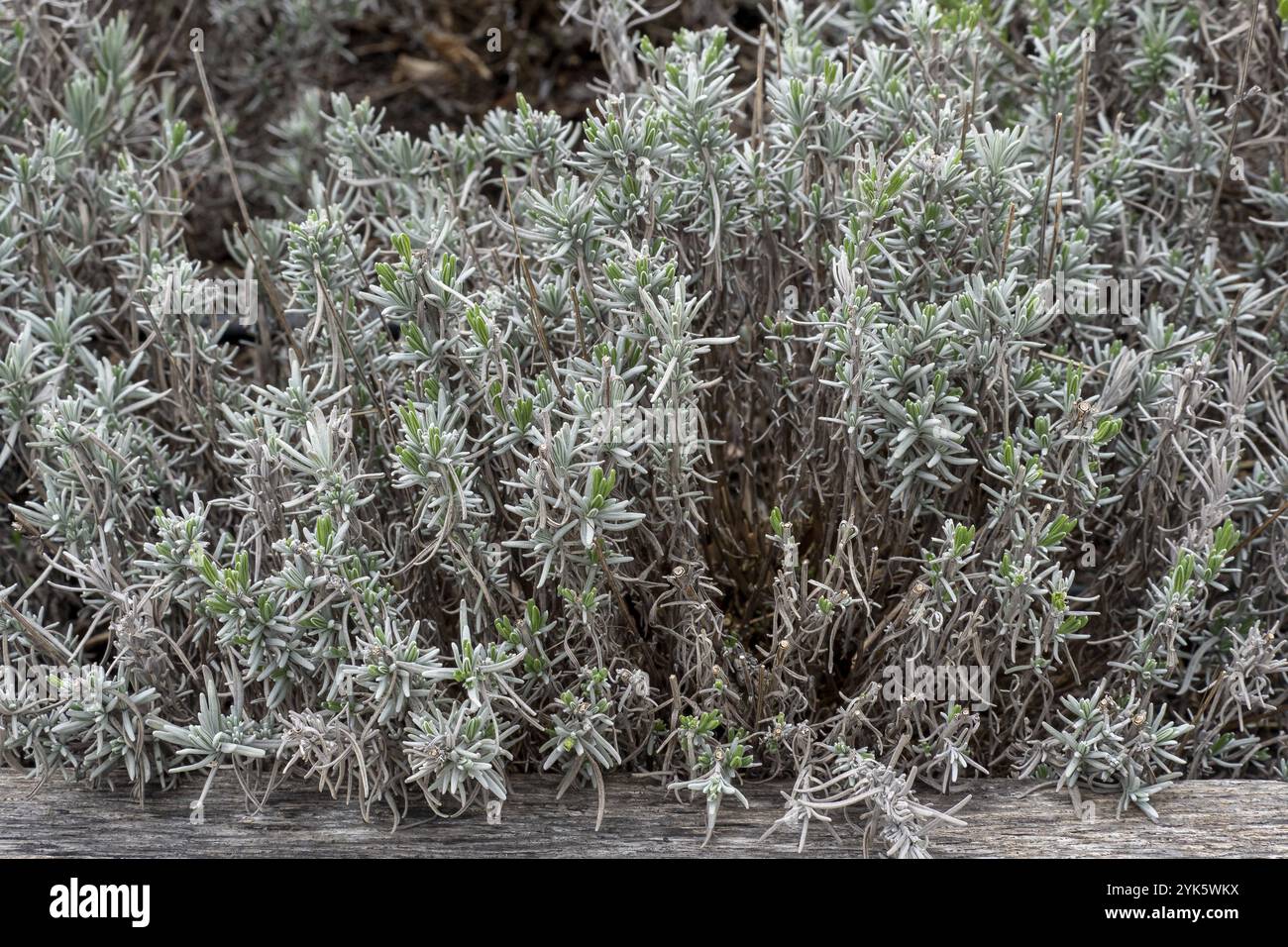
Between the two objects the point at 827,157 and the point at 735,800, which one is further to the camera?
the point at 827,157

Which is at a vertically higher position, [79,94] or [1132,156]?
[79,94]

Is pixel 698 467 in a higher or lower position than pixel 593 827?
higher

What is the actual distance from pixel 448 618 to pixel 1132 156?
1657 mm

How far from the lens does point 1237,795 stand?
2180 millimetres

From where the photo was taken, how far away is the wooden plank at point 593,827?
2.09 meters

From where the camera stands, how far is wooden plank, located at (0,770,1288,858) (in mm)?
2090

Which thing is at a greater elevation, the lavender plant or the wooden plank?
the lavender plant

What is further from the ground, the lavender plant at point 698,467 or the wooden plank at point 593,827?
the lavender plant at point 698,467

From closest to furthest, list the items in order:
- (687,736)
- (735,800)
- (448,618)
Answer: (687,736), (735,800), (448,618)

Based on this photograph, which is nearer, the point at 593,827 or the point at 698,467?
the point at 593,827

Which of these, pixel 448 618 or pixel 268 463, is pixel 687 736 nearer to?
pixel 448 618

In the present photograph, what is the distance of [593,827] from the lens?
6.97ft
